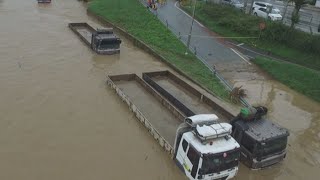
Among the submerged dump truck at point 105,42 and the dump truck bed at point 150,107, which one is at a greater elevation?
the submerged dump truck at point 105,42

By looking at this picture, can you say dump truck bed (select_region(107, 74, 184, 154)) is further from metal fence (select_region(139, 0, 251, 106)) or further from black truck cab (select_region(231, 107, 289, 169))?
metal fence (select_region(139, 0, 251, 106))

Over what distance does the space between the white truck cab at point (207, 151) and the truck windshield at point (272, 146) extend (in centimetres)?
131

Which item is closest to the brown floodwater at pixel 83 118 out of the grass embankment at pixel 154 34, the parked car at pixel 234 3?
the grass embankment at pixel 154 34

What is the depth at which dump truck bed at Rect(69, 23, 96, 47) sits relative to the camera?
Answer: 30397 millimetres

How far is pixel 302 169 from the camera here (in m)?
15.2

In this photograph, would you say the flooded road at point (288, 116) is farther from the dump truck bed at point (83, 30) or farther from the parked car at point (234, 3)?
the parked car at point (234, 3)

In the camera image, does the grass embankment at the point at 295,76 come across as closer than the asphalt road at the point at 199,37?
Yes

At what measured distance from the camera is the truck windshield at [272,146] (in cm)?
1361

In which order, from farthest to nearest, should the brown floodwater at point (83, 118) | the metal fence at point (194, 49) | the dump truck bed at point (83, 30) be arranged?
the dump truck bed at point (83, 30) < the metal fence at point (194, 49) < the brown floodwater at point (83, 118)

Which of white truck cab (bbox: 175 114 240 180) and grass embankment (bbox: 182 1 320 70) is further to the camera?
grass embankment (bbox: 182 1 320 70)

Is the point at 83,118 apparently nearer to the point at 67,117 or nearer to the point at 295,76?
the point at 67,117

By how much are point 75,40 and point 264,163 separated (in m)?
20.5

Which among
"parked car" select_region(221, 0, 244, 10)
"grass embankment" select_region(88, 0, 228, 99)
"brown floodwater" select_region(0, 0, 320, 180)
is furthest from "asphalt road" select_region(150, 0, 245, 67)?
"parked car" select_region(221, 0, 244, 10)

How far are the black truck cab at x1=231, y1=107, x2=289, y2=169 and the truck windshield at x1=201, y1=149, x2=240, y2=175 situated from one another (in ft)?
4.25
